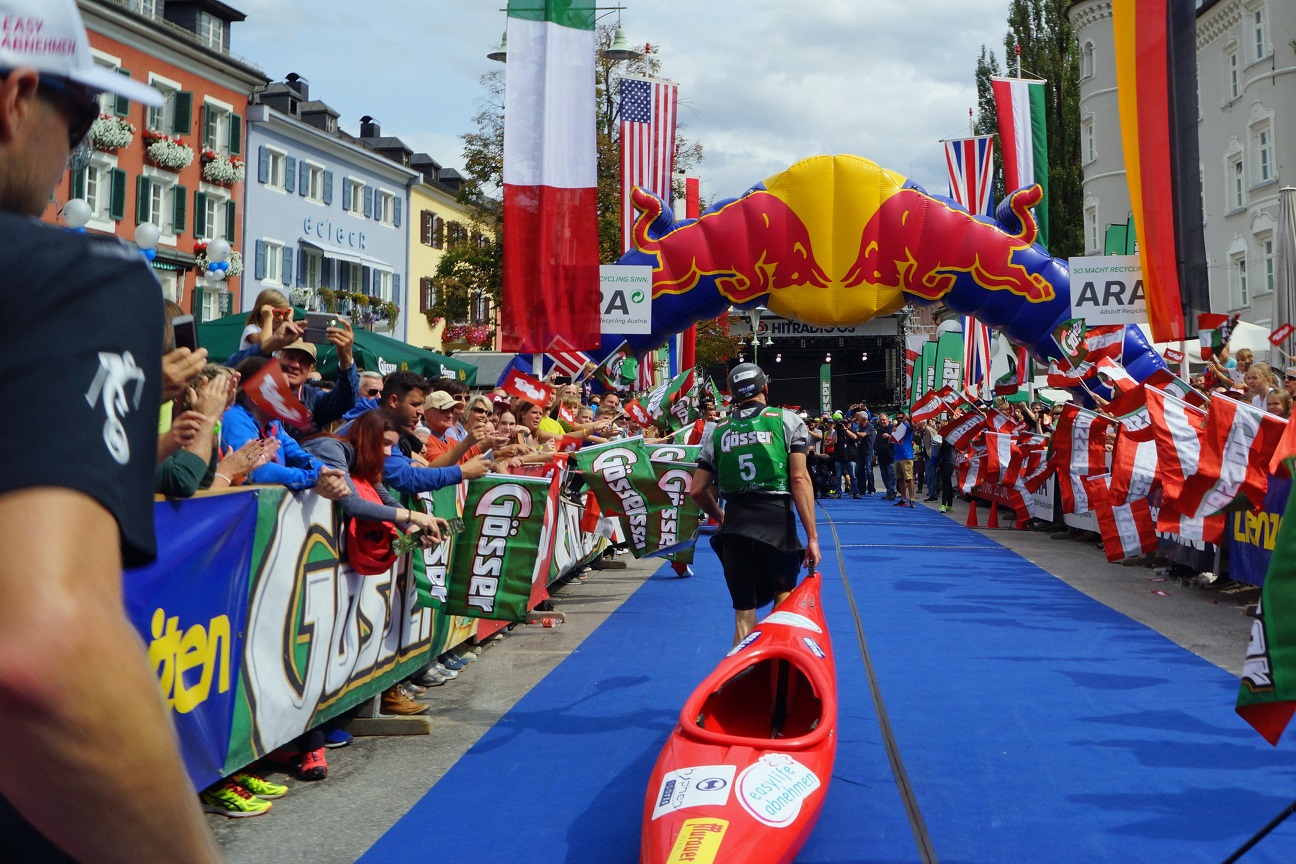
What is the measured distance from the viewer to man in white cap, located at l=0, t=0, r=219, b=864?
0.86 metres

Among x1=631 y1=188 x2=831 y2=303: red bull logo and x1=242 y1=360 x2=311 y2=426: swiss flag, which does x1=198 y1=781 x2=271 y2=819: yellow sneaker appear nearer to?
x1=242 y1=360 x2=311 y2=426: swiss flag

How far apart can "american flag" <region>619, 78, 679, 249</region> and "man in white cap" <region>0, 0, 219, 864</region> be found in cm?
1833

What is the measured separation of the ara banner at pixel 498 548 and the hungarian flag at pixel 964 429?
15.7 meters

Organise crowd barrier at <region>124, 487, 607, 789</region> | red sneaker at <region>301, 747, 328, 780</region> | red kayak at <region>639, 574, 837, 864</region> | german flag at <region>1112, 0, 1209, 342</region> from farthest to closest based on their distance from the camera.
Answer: german flag at <region>1112, 0, 1209, 342</region> < red sneaker at <region>301, 747, 328, 780</region> < crowd barrier at <region>124, 487, 607, 789</region> < red kayak at <region>639, 574, 837, 864</region>

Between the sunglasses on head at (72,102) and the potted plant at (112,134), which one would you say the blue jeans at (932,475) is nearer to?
the potted plant at (112,134)

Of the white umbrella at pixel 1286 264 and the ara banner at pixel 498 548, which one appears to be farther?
the white umbrella at pixel 1286 264

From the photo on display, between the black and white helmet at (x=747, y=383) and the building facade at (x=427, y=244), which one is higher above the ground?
the building facade at (x=427, y=244)

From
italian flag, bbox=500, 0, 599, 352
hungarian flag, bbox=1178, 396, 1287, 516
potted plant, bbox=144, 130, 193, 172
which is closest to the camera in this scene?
hungarian flag, bbox=1178, 396, 1287, 516

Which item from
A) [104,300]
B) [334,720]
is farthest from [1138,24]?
[104,300]

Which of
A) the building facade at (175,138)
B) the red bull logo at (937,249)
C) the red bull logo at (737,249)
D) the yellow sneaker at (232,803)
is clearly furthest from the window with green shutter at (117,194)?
the yellow sneaker at (232,803)

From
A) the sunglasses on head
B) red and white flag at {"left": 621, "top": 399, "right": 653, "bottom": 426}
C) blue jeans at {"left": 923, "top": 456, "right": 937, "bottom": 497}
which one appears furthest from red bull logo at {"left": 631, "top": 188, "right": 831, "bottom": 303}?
the sunglasses on head

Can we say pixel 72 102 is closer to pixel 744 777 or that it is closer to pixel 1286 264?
pixel 744 777

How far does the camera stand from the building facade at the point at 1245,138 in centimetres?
3200

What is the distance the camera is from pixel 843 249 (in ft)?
54.7
